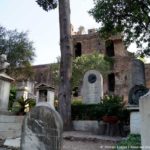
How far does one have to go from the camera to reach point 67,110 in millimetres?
12570

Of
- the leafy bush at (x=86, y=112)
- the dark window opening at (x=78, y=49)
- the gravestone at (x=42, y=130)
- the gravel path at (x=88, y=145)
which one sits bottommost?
the gravel path at (x=88, y=145)

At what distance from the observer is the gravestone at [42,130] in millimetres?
5000

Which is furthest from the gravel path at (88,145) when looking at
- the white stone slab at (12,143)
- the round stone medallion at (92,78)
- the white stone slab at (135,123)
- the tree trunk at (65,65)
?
the round stone medallion at (92,78)

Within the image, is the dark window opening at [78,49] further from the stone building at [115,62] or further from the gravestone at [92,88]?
the gravestone at [92,88]

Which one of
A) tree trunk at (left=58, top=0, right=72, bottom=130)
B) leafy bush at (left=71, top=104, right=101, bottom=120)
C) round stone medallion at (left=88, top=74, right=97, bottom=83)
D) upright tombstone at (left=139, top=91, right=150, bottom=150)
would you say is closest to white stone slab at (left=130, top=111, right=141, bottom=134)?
leafy bush at (left=71, top=104, right=101, bottom=120)

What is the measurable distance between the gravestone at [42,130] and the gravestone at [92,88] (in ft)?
33.4

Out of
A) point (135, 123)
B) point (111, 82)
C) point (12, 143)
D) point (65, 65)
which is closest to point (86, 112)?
point (65, 65)

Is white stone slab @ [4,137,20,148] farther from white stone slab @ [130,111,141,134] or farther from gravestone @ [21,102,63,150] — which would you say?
white stone slab @ [130,111,141,134]

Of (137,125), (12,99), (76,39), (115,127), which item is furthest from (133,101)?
(76,39)

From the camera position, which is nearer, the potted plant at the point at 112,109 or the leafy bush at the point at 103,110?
the potted plant at the point at 112,109

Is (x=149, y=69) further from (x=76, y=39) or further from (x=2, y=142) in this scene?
(x=2, y=142)

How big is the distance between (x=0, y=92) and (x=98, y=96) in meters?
6.82

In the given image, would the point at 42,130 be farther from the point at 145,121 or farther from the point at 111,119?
the point at 111,119

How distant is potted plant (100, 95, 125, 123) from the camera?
1074 centimetres
